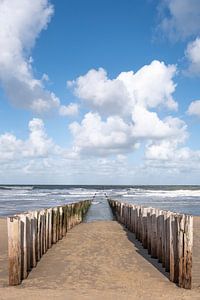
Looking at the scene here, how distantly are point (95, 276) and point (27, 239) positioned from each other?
5.41 feet

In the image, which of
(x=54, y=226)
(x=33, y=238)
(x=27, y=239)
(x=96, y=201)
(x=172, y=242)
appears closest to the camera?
(x=172, y=242)

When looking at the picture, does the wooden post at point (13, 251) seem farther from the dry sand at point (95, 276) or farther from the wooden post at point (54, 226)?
the wooden post at point (54, 226)

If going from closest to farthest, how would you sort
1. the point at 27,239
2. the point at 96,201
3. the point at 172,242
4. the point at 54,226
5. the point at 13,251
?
the point at 13,251, the point at 172,242, the point at 27,239, the point at 54,226, the point at 96,201

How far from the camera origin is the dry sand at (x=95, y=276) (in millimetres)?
6992

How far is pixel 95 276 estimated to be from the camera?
8359 millimetres

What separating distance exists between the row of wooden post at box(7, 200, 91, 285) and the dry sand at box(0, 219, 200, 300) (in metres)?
0.21

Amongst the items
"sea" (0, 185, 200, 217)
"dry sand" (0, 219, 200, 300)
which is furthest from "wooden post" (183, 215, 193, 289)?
"sea" (0, 185, 200, 217)

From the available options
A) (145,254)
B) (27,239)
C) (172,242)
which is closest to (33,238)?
(27,239)

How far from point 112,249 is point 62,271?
129 inches

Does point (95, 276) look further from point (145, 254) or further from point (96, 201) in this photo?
point (96, 201)

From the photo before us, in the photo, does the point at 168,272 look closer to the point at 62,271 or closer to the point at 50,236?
the point at 62,271

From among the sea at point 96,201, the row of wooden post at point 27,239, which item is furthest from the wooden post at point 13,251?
the sea at point 96,201

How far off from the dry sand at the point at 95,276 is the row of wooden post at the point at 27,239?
0.21 meters

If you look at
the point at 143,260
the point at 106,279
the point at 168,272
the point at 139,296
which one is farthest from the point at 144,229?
the point at 139,296
